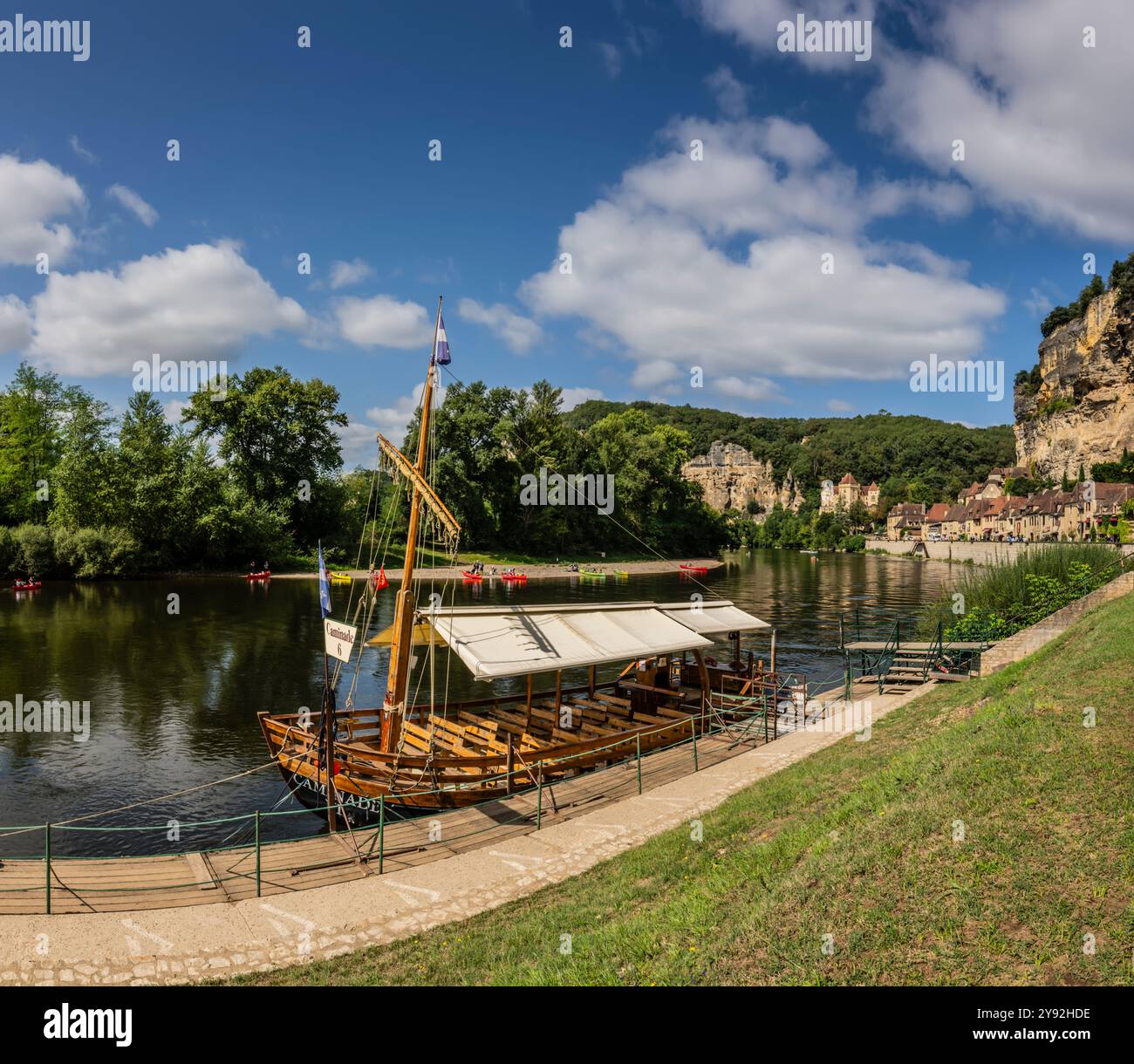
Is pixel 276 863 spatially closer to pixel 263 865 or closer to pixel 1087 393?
pixel 263 865

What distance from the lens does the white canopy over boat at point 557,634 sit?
16031 millimetres

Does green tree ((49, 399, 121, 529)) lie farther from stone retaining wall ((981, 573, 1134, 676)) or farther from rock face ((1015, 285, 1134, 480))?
rock face ((1015, 285, 1134, 480))

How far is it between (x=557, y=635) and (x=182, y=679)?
19740 mm

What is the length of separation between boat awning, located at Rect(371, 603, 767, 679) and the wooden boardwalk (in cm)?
268

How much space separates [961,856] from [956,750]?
3.64 metres

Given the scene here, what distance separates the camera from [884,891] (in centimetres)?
782

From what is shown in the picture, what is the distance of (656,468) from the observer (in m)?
107

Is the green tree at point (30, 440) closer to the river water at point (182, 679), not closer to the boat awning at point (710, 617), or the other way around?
the river water at point (182, 679)

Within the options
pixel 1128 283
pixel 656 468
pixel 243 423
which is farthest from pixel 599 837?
pixel 1128 283

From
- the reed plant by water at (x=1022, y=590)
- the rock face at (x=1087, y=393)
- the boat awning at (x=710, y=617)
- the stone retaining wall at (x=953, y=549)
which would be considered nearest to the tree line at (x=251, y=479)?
the reed plant by water at (x=1022, y=590)

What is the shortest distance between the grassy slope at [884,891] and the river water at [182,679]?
643cm

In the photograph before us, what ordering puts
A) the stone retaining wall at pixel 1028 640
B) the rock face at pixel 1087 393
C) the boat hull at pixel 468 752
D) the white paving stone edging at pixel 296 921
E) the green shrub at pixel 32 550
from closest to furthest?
the white paving stone edging at pixel 296 921, the boat hull at pixel 468 752, the stone retaining wall at pixel 1028 640, the green shrub at pixel 32 550, the rock face at pixel 1087 393

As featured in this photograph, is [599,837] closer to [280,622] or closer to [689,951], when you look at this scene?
[689,951]

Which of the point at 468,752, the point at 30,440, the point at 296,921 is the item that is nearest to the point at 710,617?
the point at 468,752
